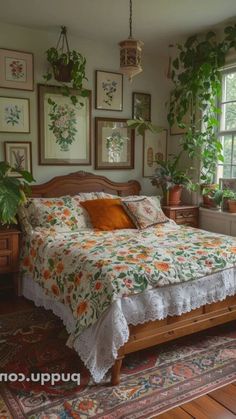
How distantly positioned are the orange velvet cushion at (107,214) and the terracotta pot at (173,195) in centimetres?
78

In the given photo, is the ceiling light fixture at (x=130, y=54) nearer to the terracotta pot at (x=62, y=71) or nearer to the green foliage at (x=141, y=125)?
the terracotta pot at (x=62, y=71)

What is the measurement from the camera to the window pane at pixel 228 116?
3.92m

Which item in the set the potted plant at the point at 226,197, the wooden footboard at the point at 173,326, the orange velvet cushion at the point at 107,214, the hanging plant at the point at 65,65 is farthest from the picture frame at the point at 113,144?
the wooden footboard at the point at 173,326

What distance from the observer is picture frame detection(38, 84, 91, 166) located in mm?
3787

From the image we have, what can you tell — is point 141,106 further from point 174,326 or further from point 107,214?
point 174,326

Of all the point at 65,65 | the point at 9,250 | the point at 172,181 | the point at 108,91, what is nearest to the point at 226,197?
the point at 172,181

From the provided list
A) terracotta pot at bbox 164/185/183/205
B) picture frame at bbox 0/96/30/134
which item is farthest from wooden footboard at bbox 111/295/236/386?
picture frame at bbox 0/96/30/134

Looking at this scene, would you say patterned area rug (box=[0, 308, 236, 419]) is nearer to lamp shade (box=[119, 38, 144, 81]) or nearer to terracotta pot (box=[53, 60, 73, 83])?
lamp shade (box=[119, 38, 144, 81])

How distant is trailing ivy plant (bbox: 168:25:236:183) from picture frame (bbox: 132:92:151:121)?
0.29 meters

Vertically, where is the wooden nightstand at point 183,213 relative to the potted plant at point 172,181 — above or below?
below

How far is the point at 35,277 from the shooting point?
2.98m

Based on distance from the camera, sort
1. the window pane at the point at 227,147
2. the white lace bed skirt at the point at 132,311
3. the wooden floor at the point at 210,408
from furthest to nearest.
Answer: the window pane at the point at 227,147 → the white lace bed skirt at the point at 132,311 → the wooden floor at the point at 210,408

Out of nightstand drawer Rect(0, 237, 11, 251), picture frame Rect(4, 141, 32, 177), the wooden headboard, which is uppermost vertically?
picture frame Rect(4, 141, 32, 177)

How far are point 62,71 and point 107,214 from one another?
1.52 m
